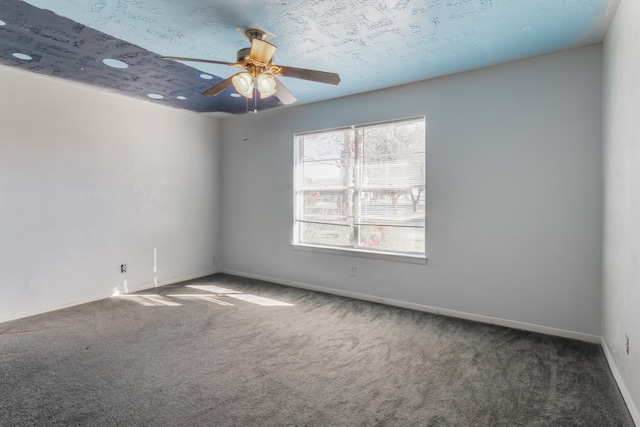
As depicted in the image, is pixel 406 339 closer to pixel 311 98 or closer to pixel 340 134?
pixel 340 134

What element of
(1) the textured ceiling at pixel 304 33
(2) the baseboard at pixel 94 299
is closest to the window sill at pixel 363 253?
(2) the baseboard at pixel 94 299

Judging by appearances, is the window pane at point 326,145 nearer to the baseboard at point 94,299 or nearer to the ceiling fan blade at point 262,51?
the ceiling fan blade at point 262,51

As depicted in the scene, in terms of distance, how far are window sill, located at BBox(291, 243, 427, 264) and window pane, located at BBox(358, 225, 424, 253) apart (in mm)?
106

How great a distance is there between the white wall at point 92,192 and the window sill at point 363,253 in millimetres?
1900

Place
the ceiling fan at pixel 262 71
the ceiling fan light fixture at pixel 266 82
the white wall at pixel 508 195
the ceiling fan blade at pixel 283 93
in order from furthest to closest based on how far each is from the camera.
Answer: the white wall at pixel 508 195, the ceiling fan blade at pixel 283 93, the ceiling fan light fixture at pixel 266 82, the ceiling fan at pixel 262 71

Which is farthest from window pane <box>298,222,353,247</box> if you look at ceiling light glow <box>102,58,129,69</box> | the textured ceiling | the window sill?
ceiling light glow <box>102,58,129,69</box>

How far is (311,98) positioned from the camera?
4434mm

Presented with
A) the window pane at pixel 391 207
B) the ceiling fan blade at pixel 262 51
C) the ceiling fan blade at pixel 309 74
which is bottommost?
the window pane at pixel 391 207

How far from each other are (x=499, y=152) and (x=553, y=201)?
668 millimetres

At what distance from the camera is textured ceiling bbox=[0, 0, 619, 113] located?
2.30m

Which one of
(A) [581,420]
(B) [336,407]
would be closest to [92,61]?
(B) [336,407]

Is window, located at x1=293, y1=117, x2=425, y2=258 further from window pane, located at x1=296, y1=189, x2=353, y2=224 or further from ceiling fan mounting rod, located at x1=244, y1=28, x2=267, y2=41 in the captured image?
ceiling fan mounting rod, located at x1=244, y1=28, x2=267, y2=41

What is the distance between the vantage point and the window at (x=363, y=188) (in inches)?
154

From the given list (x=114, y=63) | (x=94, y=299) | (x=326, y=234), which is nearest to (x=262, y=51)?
(x=114, y=63)
